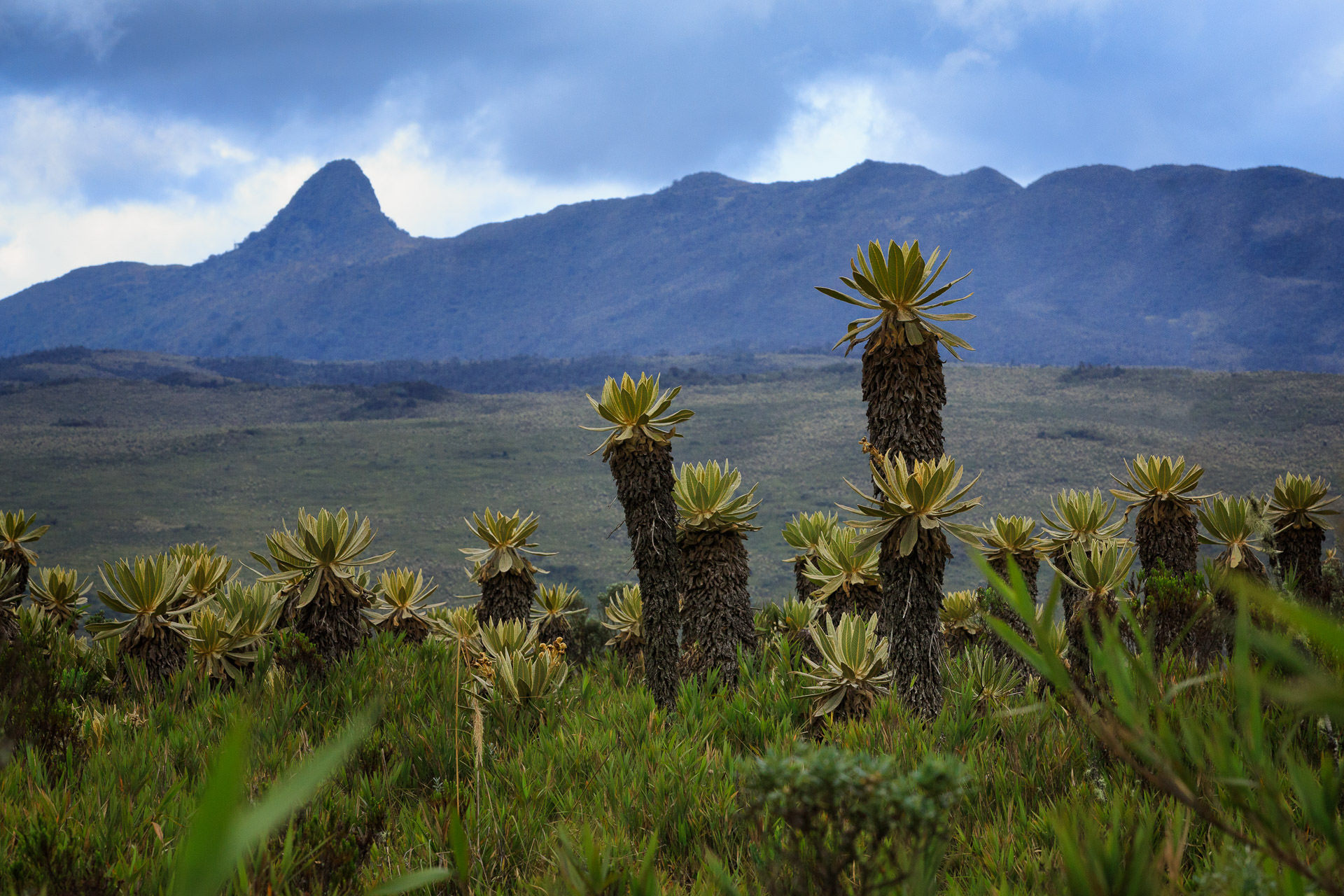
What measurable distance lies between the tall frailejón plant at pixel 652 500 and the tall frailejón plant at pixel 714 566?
438mm

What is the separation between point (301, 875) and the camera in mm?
2631

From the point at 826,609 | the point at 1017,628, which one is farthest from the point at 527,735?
the point at 1017,628

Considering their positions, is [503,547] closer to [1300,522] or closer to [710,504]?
[710,504]

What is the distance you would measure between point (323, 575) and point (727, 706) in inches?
110

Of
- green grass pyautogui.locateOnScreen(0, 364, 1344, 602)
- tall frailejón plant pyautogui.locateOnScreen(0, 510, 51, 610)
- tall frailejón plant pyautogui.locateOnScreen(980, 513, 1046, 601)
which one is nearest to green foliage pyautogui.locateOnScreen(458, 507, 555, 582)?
tall frailejón plant pyautogui.locateOnScreen(0, 510, 51, 610)

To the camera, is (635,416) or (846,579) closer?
(635,416)

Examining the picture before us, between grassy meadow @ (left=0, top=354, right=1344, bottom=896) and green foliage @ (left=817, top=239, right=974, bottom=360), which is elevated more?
green foliage @ (left=817, top=239, right=974, bottom=360)

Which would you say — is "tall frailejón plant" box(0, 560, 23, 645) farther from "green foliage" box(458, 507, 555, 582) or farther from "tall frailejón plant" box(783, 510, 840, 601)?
"tall frailejón plant" box(783, 510, 840, 601)

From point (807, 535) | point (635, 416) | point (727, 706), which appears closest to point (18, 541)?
point (635, 416)

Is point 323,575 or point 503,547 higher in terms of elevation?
point 323,575

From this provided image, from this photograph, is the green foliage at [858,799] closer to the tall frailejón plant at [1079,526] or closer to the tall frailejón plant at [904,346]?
the tall frailejón plant at [904,346]

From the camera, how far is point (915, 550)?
175 inches

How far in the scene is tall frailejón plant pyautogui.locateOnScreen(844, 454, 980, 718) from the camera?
4.36m

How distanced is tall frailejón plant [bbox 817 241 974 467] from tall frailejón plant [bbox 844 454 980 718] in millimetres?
430
